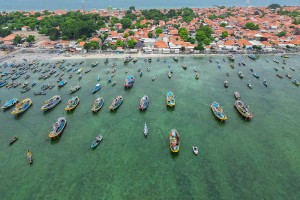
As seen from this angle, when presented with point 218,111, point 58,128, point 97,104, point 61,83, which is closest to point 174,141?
point 218,111

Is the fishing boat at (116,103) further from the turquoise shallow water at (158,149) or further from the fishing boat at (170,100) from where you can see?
the fishing boat at (170,100)

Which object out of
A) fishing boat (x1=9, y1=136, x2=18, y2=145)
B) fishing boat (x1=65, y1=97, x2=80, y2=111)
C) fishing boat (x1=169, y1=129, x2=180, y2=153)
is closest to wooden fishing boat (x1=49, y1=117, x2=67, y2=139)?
fishing boat (x1=65, y1=97, x2=80, y2=111)

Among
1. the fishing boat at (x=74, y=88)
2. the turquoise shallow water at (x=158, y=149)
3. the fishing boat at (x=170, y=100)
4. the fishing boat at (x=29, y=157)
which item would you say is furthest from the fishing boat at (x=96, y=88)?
the fishing boat at (x=29, y=157)

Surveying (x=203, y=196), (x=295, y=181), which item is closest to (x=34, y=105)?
(x=203, y=196)

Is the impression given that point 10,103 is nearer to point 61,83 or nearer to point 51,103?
point 51,103

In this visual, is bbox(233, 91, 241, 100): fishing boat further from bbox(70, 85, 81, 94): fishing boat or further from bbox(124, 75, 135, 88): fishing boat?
bbox(70, 85, 81, 94): fishing boat

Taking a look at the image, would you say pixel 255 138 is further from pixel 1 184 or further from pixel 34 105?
pixel 34 105
